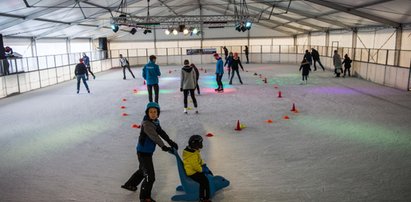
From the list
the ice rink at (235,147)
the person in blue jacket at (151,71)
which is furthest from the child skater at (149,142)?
the person in blue jacket at (151,71)

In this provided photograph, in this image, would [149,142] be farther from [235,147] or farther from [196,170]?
[235,147]

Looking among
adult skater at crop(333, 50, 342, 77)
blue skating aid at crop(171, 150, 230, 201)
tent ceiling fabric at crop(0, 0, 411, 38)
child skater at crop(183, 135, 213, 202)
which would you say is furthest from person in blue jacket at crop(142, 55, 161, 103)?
adult skater at crop(333, 50, 342, 77)

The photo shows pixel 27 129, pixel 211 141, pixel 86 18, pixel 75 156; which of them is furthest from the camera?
pixel 86 18

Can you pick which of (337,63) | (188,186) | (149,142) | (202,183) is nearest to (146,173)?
(149,142)

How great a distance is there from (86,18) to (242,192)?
17639mm

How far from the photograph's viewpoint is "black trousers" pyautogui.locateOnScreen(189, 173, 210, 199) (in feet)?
14.2

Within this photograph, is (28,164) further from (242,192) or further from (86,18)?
(86,18)

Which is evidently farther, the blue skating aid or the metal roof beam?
the metal roof beam

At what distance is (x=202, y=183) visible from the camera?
4.32 metres

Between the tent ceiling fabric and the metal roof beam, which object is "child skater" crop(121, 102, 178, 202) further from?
the metal roof beam

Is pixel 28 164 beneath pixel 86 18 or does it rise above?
beneath

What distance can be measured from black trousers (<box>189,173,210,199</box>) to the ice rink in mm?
356

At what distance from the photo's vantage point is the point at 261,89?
50.1ft

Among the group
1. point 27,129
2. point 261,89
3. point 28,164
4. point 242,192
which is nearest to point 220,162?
point 242,192
